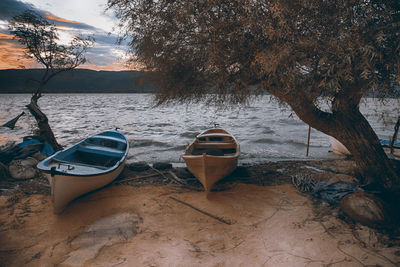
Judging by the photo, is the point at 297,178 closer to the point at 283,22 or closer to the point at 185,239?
the point at 185,239

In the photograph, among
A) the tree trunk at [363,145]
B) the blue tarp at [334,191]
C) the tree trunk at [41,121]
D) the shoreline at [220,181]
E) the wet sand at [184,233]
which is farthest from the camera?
the tree trunk at [41,121]

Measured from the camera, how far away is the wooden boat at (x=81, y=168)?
541 cm

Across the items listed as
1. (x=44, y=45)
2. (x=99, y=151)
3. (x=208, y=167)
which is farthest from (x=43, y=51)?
(x=208, y=167)

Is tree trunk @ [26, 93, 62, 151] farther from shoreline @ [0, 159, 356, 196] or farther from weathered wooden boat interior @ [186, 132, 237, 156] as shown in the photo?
weathered wooden boat interior @ [186, 132, 237, 156]

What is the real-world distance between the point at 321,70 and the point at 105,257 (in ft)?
19.1

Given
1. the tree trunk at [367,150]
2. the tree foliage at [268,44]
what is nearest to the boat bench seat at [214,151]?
the tree foliage at [268,44]

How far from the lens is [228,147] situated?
28.8 feet

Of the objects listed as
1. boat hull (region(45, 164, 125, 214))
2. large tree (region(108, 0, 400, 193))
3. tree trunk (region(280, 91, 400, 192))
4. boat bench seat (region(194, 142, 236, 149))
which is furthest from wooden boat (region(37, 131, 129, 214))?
tree trunk (region(280, 91, 400, 192))

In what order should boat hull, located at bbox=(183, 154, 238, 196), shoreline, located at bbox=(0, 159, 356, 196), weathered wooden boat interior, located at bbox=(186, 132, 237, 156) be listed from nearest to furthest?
boat hull, located at bbox=(183, 154, 238, 196) < shoreline, located at bbox=(0, 159, 356, 196) < weathered wooden boat interior, located at bbox=(186, 132, 237, 156)

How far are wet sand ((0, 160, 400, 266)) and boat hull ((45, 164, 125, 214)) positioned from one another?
0.91 feet

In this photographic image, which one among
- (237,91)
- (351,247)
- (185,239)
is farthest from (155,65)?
(351,247)

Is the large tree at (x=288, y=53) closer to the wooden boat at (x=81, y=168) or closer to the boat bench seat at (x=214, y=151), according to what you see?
the boat bench seat at (x=214, y=151)

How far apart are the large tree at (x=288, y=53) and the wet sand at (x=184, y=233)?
216cm

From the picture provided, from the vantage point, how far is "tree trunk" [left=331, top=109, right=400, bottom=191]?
531 cm
